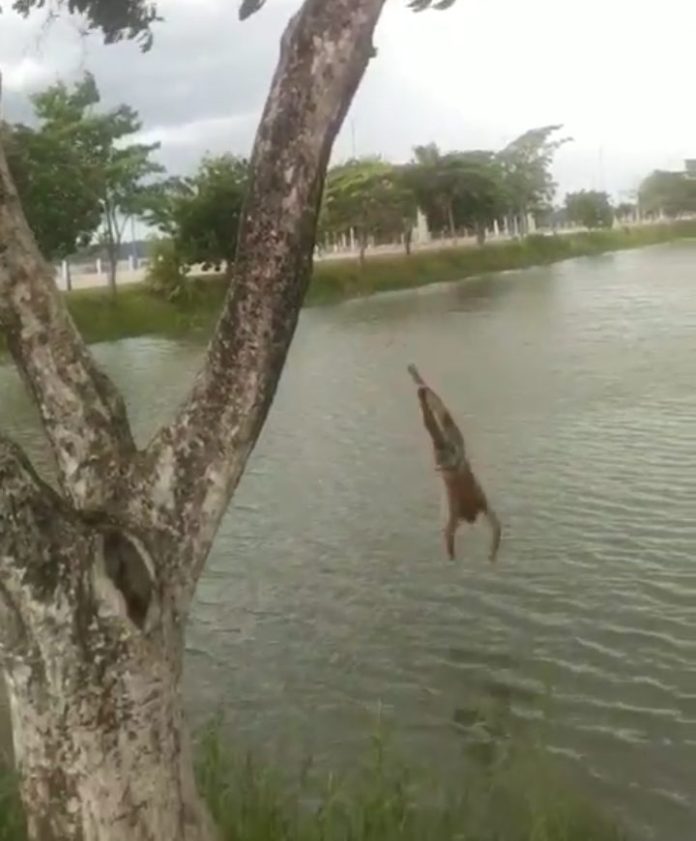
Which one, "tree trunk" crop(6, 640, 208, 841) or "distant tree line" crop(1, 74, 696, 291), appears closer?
"tree trunk" crop(6, 640, 208, 841)

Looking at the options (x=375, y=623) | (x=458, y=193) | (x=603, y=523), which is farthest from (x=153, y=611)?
(x=458, y=193)

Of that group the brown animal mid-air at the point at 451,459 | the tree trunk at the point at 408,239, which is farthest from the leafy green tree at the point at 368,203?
the brown animal mid-air at the point at 451,459

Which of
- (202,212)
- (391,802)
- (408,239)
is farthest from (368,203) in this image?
(391,802)

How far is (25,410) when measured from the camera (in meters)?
18.3

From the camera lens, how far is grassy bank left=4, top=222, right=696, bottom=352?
31328mm

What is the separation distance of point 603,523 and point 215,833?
6.49 metres

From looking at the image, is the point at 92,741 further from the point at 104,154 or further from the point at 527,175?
the point at 527,175

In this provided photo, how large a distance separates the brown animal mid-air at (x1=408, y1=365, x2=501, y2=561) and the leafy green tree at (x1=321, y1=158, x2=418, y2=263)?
37172 millimetres

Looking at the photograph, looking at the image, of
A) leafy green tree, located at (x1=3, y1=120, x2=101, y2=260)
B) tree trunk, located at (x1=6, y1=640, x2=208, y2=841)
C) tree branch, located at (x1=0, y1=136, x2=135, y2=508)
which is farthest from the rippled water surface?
leafy green tree, located at (x1=3, y1=120, x2=101, y2=260)

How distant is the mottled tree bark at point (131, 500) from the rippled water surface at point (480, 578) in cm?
258

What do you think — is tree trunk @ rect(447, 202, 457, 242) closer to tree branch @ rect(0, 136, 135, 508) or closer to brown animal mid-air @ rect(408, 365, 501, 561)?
brown animal mid-air @ rect(408, 365, 501, 561)

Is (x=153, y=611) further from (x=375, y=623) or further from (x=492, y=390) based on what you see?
(x=492, y=390)

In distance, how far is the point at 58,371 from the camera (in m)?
3.54

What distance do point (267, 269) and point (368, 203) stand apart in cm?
4173
